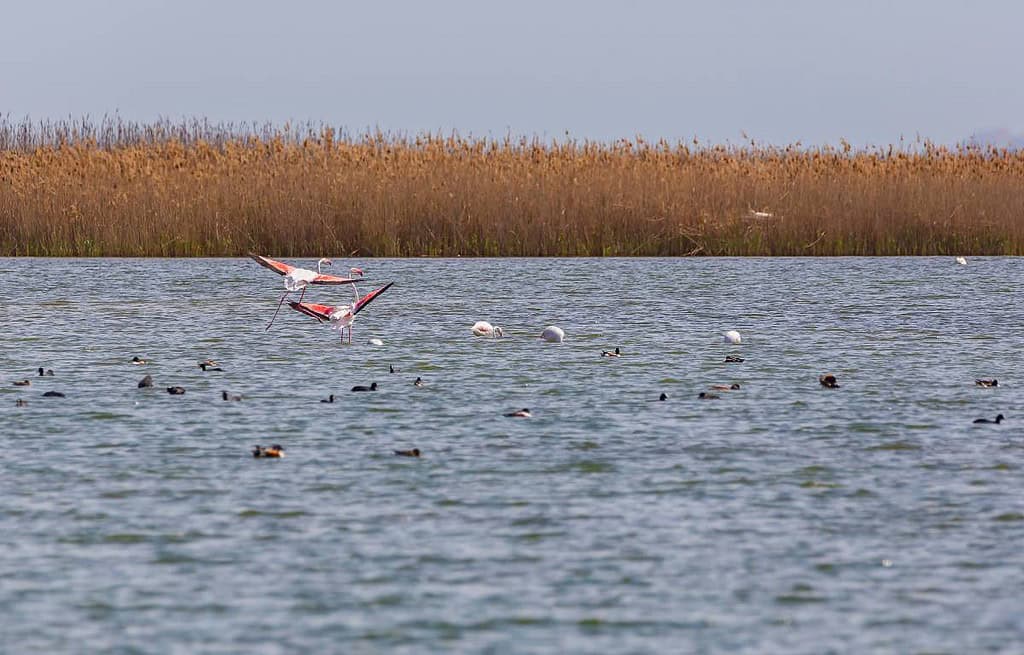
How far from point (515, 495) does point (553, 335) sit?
7.73 metres

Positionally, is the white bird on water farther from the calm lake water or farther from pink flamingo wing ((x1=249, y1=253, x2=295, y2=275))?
pink flamingo wing ((x1=249, y1=253, x2=295, y2=275))

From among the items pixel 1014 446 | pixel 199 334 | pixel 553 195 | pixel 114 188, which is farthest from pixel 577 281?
pixel 1014 446

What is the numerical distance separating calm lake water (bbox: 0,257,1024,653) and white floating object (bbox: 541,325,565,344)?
0.57 feet

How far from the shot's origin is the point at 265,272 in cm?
2520

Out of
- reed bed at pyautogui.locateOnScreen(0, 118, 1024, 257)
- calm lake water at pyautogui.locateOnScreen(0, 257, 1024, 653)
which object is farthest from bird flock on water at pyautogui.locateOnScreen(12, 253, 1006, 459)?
reed bed at pyautogui.locateOnScreen(0, 118, 1024, 257)

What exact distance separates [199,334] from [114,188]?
41.7ft

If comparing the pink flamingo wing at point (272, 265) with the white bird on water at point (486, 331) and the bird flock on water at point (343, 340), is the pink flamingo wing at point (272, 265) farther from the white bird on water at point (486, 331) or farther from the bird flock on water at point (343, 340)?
the white bird on water at point (486, 331)

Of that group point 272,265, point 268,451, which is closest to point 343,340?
point 272,265

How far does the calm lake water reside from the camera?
5.83 metres

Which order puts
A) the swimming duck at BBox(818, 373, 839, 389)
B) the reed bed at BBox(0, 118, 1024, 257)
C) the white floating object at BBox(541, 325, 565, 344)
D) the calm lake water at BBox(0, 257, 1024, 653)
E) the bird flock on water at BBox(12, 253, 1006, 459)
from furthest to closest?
the reed bed at BBox(0, 118, 1024, 257)
the white floating object at BBox(541, 325, 565, 344)
the swimming duck at BBox(818, 373, 839, 389)
the bird flock on water at BBox(12, 253, 1006, 459)
the calm lake water at BBox(0, 257, 1024, 653)

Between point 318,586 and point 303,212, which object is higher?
point 303,212

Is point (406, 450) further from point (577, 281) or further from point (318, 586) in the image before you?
point (577, 281)

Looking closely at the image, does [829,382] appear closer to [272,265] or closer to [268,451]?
[268,451]

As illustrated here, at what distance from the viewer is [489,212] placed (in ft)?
90.2
